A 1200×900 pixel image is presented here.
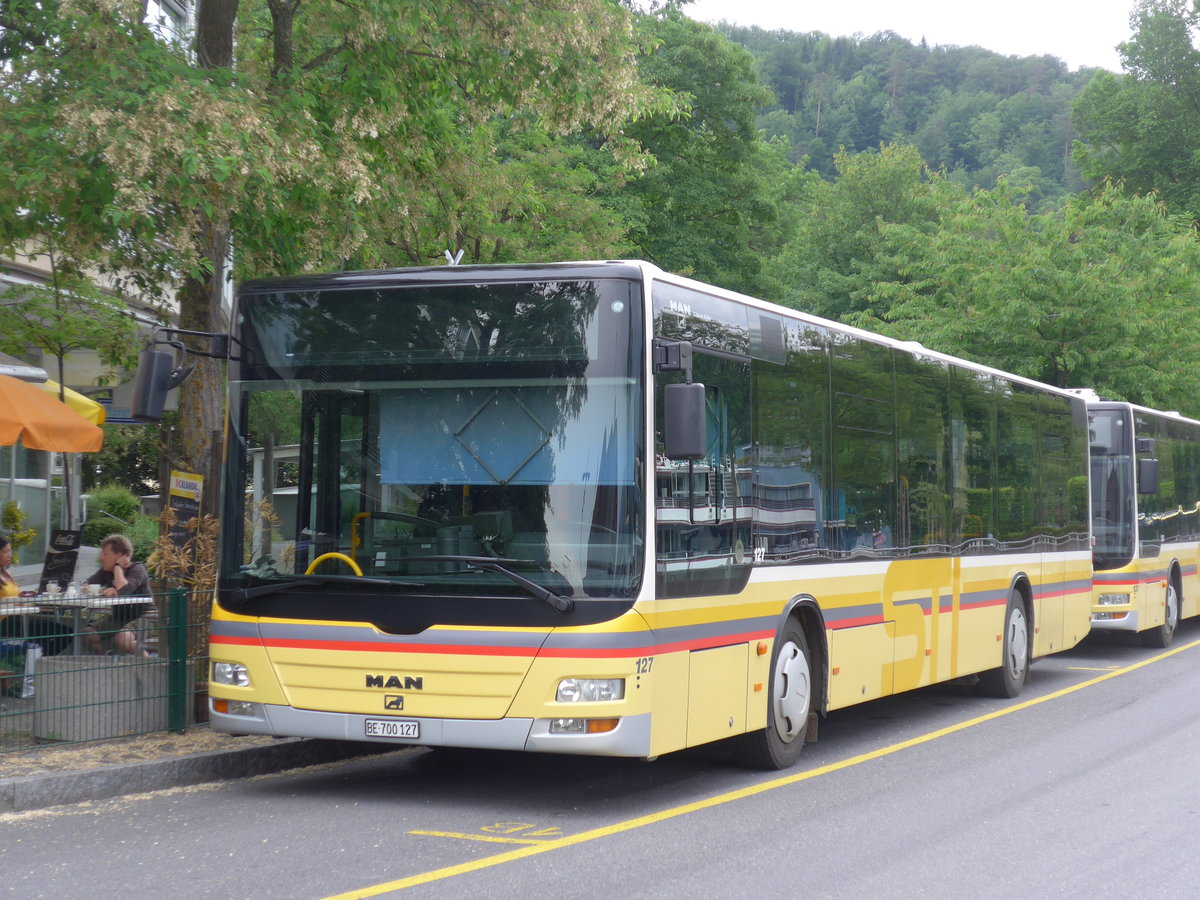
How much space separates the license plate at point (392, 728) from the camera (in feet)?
26.8

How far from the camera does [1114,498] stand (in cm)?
1920

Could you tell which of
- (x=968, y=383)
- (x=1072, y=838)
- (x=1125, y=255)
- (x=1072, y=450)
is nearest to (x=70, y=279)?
(x=968, y=383)

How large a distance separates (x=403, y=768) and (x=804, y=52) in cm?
11625

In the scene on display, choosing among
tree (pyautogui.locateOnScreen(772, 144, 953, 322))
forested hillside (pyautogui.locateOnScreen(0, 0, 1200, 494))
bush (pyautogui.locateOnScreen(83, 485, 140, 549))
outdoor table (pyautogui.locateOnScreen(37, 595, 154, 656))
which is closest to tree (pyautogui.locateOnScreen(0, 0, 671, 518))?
forested hillside (pyautogui.locateOnScreen(0, 0, 1200, 494))

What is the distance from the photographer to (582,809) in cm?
844

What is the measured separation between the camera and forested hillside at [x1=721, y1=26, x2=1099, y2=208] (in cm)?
9894

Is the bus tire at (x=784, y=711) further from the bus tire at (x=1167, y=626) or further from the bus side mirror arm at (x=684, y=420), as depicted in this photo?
the bus tire at (x=1167, y=626)

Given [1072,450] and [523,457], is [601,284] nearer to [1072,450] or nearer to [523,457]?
[523,457]

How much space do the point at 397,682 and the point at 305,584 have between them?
84 cm

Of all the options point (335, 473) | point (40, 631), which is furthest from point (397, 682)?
point (40, 631)

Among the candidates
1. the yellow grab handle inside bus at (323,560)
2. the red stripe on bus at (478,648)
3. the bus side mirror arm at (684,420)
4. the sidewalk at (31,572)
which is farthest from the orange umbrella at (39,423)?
the sidewalk at (31,572)

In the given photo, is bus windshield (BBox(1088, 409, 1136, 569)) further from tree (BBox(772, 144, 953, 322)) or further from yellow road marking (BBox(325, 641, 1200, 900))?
tree (BBox(772, 144, 953, 322))

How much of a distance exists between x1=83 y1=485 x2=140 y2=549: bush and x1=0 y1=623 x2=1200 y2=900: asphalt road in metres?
20.6

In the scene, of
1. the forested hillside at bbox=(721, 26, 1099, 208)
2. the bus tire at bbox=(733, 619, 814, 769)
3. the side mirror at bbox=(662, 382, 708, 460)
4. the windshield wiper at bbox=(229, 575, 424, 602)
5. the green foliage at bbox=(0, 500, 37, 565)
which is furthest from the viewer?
the forested hillside at bbox=(721, 26, 1099, 208)
